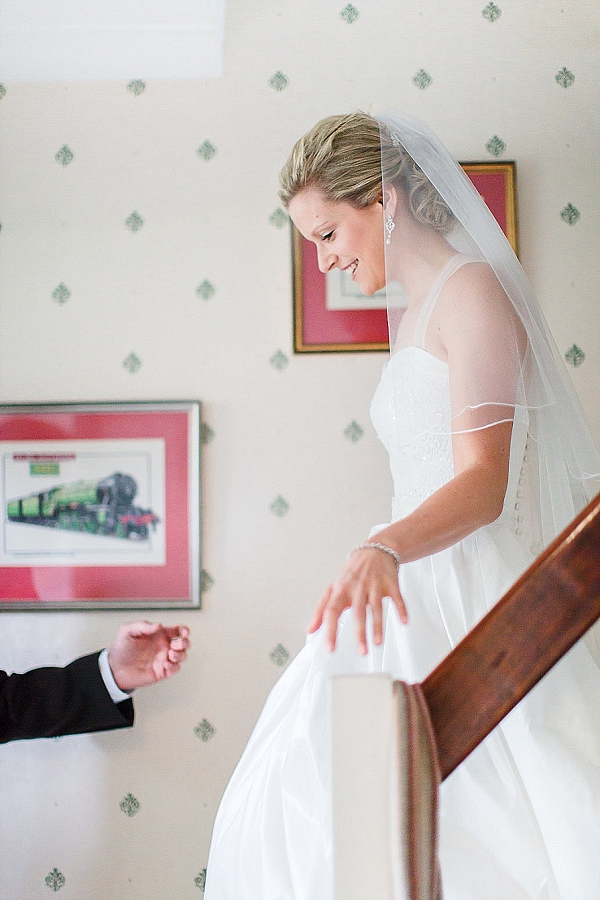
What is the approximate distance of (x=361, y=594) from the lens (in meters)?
0.68

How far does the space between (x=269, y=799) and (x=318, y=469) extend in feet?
2.86

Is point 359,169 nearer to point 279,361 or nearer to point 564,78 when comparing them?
point 279,361

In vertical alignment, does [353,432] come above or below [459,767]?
above

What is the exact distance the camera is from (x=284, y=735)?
39.8 inches

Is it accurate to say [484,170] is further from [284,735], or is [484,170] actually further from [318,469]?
[284,735]

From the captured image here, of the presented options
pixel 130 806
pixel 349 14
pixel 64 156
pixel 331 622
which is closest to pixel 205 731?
pixel 130 806

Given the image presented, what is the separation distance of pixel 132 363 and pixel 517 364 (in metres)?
0.96

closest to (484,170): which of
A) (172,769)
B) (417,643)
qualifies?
(417,643)

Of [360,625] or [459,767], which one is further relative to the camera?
[459,767]

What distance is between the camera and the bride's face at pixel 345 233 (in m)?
1.24

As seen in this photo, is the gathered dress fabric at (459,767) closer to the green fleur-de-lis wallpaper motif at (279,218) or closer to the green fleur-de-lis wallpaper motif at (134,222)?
the green fleur-de-lis wallpaper motif at (279,218)

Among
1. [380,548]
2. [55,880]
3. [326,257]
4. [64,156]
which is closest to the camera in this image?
[380,548]

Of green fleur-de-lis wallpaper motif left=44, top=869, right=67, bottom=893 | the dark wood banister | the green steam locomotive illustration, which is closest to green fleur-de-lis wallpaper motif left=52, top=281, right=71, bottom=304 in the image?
the green steam locomotive illustration

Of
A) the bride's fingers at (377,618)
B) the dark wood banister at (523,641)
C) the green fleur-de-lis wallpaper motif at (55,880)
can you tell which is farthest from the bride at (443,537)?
the green fleur-de-lis wallpaper motif at (55,880)
